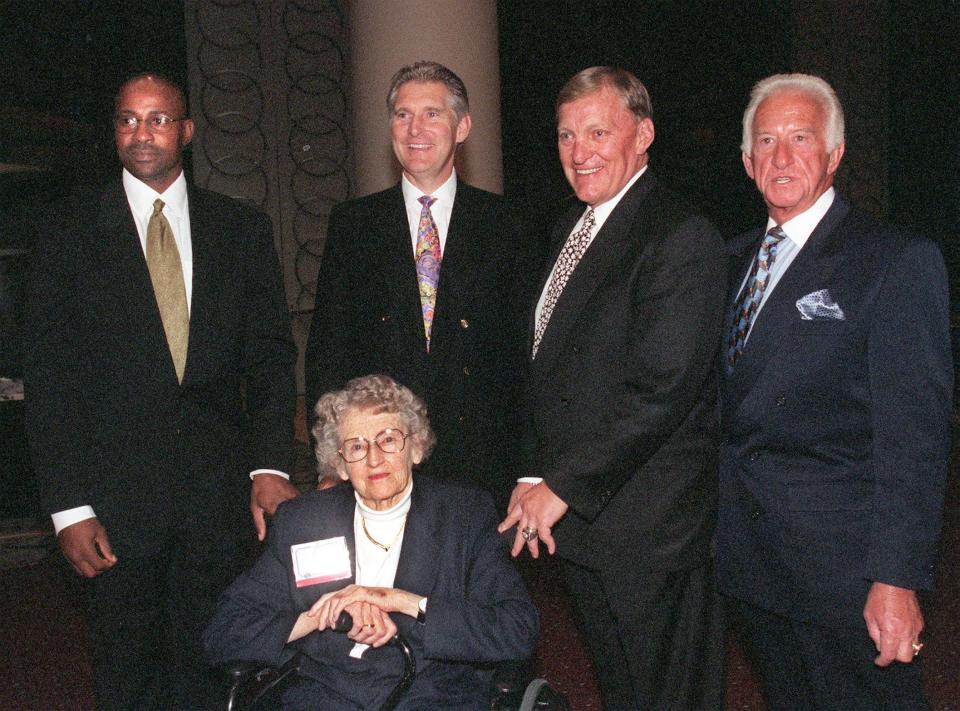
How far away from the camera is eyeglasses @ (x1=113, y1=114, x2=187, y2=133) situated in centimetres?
225

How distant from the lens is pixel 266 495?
7.70 feet

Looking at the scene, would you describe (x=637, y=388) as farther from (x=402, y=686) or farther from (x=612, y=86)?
(x=402, y=686)

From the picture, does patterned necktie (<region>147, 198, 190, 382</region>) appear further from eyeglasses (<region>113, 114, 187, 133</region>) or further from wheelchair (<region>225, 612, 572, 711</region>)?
wheelchair (<region>225, 612, 572, 711</region>)

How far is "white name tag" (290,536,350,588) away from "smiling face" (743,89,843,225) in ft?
3.85

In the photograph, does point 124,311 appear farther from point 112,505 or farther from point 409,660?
point 409,660

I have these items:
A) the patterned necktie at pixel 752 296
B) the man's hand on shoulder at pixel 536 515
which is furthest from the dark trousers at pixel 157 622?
the patterned necktie at pixel 752 296

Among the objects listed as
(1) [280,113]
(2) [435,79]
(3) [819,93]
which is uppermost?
(1) [280,113]

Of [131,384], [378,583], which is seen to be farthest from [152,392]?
[378,583]

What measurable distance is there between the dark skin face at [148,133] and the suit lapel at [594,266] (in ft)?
3.19

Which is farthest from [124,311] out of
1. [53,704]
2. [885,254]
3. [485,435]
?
[53,704]

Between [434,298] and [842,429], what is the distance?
3.46ft

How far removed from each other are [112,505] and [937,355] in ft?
5.91

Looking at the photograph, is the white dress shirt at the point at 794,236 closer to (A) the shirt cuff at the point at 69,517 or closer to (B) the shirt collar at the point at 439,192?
(B) the shirt collar at the point at 439,192

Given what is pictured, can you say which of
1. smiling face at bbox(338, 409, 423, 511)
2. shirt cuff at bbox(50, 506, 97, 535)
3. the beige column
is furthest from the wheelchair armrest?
the beige column
